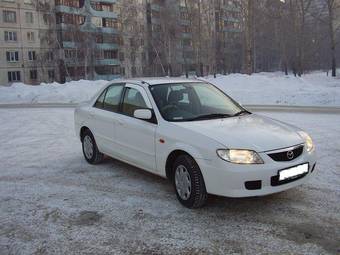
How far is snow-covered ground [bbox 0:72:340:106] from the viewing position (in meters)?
18.1

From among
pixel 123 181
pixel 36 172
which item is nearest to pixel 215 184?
pixel 123 181

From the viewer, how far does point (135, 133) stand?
5.86 m

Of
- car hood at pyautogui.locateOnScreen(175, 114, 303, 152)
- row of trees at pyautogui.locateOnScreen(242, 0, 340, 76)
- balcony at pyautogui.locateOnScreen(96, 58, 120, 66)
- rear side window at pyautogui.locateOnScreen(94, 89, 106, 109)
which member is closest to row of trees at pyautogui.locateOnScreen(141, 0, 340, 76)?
row of trees at pyautogui.locateOnScreen(242, 0, 340, 76)

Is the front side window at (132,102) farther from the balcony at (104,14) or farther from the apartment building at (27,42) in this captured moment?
the balcony at (104,14)

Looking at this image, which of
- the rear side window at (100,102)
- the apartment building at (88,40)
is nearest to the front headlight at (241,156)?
the rear side window at (100,102)

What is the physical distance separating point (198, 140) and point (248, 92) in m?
16.6

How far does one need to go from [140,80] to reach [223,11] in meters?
58.1

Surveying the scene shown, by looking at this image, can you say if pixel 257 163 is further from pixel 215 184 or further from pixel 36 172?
pixel 36 172

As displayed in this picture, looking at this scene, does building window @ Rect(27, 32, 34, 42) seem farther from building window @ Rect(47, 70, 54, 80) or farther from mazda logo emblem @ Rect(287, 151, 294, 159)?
mazda logo emblem @ Rect(287, 151, 294, 159)

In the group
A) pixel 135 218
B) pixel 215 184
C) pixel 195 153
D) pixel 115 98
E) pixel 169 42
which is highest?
pixel 169 42

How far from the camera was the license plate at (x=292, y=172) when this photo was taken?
15.2 feet

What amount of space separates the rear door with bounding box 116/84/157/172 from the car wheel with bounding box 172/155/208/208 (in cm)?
54

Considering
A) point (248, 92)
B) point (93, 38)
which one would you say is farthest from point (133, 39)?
point (248, 92)

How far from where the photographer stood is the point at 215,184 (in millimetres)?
4621
